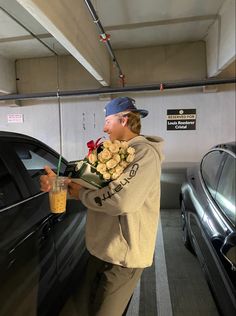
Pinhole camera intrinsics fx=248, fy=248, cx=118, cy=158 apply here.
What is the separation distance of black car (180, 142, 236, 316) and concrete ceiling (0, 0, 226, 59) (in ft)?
6.41

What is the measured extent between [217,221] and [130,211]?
1028 mm

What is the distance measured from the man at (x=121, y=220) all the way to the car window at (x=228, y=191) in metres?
0.72

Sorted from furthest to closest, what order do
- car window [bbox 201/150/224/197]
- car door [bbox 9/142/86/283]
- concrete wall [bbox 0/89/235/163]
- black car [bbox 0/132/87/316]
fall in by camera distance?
1. concrete wall [bbox 0/89/235/163]
2. car window [bbox 201/150/224/197]
3. car door [bbox 9/142/86/283]
4. black car [bbox 0/132/87/316]

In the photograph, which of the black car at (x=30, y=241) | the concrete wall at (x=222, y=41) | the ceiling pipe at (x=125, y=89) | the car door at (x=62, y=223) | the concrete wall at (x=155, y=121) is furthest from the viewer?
the concrete wall at (x=155, y=121)

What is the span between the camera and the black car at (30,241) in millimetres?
1194

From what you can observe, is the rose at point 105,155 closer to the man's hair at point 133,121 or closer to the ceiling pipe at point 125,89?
the man's hair at point 133,121

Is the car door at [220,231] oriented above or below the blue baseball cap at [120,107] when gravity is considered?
below

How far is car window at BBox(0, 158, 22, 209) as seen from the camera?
4.72 feet

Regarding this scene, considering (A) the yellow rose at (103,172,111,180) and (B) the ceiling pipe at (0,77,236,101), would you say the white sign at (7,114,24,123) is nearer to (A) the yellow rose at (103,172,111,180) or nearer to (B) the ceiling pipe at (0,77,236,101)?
(B) the ceiling pipe at (0,77,236,101)

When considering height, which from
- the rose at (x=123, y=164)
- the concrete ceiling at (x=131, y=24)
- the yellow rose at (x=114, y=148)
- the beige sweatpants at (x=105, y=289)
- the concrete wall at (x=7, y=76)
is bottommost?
the beige sweatpants at (x=105, y=289)

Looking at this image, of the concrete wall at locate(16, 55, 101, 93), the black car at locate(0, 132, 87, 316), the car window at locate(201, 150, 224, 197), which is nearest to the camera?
the black car at locate(0, 132, 87, 316)

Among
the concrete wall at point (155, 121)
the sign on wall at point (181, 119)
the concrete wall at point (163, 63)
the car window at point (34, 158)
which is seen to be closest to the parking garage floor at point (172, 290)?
the car window at point (34, 158)

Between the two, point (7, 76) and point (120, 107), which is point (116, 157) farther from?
point (7, 76)

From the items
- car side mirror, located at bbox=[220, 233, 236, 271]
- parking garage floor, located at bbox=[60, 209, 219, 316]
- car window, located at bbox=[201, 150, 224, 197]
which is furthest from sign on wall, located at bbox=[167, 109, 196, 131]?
car side mirror, located at bbox=[220, 233, 236, 271]
